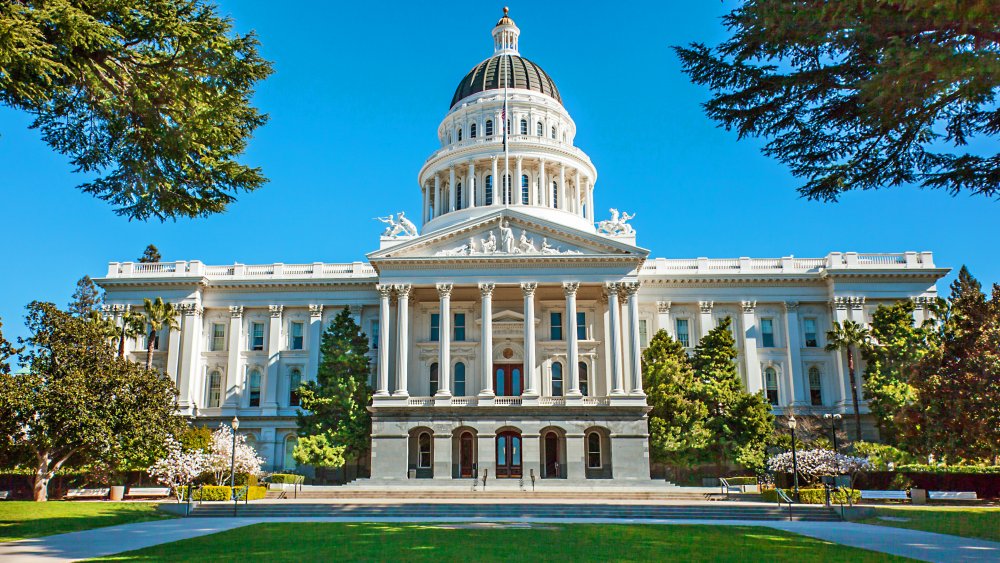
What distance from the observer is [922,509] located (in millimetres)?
34469

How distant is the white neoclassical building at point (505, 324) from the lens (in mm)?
48281

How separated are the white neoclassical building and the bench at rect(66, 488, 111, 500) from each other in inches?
486

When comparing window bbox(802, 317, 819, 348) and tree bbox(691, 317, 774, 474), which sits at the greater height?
window bbox(802, 317, 819, 348)

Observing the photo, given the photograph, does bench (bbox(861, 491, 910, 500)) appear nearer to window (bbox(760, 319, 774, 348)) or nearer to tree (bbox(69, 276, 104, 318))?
window (bbox(760, 319, 774, 348))

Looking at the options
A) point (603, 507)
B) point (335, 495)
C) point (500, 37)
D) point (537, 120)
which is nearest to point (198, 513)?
point (335, 495)

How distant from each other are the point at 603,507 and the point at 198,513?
56.5ft

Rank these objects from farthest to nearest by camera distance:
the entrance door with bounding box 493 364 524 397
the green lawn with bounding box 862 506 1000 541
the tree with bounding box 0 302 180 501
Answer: the entrance door with bounding box 493 364 524 397, the tree with bounding box 0 302 180 501, the green lawn with bounding box 862 506 1000 541

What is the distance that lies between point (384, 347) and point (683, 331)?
22.4 meters

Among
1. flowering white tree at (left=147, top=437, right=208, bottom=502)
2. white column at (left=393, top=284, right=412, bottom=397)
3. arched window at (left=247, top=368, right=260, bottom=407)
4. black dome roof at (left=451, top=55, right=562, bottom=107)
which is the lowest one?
flowering white tree at (left=147, top=437, right=208, bottom=502)

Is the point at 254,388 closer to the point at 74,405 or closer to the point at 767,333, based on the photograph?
the point at 74,405

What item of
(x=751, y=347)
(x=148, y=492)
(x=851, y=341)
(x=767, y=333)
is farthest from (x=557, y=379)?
(x=148, y=492)

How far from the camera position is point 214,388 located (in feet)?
193

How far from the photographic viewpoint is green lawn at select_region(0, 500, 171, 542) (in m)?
24.6

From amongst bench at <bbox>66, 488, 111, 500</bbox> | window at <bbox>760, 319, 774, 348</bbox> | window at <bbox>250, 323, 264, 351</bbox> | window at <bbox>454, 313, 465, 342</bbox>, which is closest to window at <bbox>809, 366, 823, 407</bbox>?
window at <bbox>760, 319, 774, 348</bbox>
